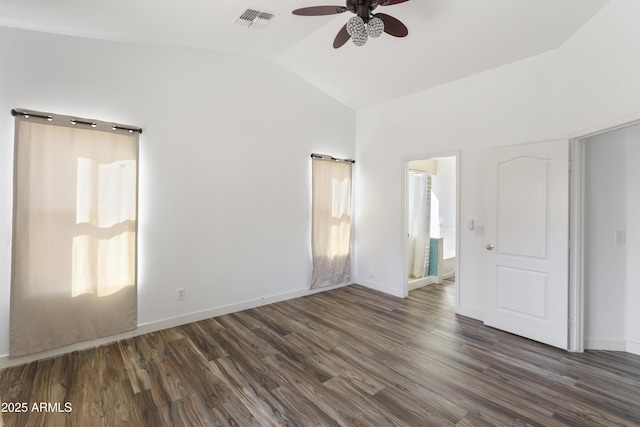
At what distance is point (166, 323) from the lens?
3424 millimetres

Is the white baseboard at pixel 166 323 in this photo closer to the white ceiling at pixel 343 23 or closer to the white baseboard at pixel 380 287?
the white baseboard at pixel 380 287

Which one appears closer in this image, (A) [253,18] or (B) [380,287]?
(A) [253,18]

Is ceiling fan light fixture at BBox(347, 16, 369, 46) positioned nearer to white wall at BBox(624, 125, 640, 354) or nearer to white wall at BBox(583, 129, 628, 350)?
white wall at BBox(583, 129, 628, 350)

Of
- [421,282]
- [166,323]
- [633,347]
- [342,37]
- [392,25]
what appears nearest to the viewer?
[392,25]

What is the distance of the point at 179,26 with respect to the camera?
296 centimetres

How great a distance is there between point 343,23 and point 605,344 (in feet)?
14.1

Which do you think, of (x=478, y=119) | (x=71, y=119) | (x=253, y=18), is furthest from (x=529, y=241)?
Result: (x=71, y=119)

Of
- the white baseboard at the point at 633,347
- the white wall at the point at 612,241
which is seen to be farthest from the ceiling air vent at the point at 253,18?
the white baseboard at the point at 633,347

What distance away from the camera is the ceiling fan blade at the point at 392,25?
2301 mm

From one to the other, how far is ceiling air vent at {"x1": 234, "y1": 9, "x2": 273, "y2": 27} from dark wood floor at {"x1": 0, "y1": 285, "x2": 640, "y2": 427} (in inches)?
131

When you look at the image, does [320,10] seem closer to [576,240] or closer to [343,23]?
[343,23]

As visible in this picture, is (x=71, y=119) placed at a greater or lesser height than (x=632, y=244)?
greater

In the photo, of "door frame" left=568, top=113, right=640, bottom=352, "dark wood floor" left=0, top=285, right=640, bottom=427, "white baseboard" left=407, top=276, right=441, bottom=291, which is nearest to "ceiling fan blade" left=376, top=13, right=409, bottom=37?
"door frame" left=568, top=113, right=640, bottom=352

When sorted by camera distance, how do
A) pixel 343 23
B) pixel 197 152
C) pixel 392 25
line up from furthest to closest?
pixel 197 152
pixel 343 23
pixel 392 25
